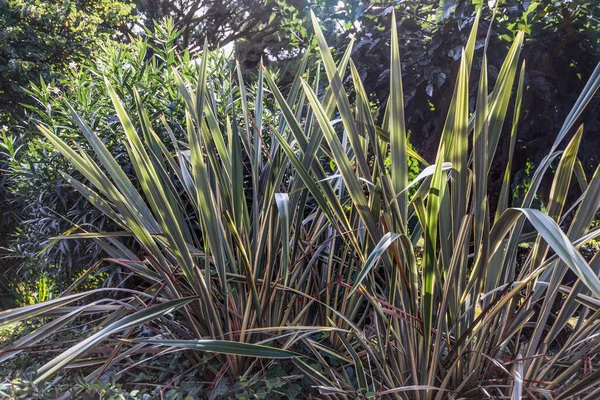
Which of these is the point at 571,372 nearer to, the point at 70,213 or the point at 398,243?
the point at 398,243

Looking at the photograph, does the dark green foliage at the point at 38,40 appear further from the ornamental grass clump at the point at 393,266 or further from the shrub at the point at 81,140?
the ornamental grass clump at the point at 393,266

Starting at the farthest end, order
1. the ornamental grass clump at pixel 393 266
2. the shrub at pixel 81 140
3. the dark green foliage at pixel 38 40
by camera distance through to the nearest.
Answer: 1. the dark green foliage at pixel 38 40
2. the shrub at pixel 81 140
3. the ornamental grass clump at pixel 393 266

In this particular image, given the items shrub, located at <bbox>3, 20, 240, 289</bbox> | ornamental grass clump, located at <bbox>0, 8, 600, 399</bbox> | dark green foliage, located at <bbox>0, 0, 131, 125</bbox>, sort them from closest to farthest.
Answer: ornamental grass clump, located at <bbox>0, 8, 600, 399</bbox>, shrub, located at <bbox>3, 20, 240, 289</bbox>, dark green foliage, located at <bbox>0, 0, 131, 125</bbox>

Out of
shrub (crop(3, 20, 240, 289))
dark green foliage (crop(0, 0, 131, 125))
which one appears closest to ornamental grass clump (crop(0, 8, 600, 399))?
shrub (crop(3, 20, 240, 289))

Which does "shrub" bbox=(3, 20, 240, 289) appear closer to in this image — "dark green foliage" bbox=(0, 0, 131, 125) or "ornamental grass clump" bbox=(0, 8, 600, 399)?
"ornamental grass clump" bbox=(0, 8, 600, 399)

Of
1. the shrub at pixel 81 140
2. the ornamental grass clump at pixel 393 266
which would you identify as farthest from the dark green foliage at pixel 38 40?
the ornamental grass clump at pixel 393 266

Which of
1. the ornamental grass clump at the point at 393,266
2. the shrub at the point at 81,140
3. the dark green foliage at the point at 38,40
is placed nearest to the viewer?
the ornamental grass clump at the point at 393,266

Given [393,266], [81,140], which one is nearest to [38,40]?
[81,140]

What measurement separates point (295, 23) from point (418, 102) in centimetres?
107

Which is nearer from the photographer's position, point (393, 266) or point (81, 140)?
point (393, 266)

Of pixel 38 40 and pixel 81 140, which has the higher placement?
pixel 38 40

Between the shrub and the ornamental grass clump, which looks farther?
the shrub

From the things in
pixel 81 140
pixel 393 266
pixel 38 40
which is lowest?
pixel 393 266

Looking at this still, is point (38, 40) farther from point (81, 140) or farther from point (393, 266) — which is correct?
point (393, 266)
